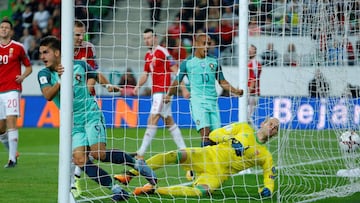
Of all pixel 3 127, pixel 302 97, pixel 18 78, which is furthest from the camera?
pixel 3 127

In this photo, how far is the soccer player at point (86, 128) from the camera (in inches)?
324

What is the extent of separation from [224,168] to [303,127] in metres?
3.93

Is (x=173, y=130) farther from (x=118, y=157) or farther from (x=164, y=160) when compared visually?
(x=118, y=157)

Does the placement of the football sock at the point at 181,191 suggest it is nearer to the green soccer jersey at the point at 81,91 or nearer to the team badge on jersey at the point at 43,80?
the green soccer jersey at the point at 81,91

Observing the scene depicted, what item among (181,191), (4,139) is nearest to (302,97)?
(181,191)

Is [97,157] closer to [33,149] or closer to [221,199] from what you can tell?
[221,199]

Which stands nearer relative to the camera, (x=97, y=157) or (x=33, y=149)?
(x=97, y=157)

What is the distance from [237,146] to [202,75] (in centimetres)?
254

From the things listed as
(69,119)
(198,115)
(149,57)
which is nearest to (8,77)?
(149,57)

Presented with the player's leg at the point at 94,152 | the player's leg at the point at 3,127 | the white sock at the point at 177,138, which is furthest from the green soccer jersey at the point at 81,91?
the white sock at the point at 177,138

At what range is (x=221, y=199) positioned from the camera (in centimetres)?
870

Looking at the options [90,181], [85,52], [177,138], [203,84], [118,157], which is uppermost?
[85,52]

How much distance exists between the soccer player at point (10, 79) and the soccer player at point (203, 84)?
259 centimetres

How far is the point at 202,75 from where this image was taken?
11148 mm
